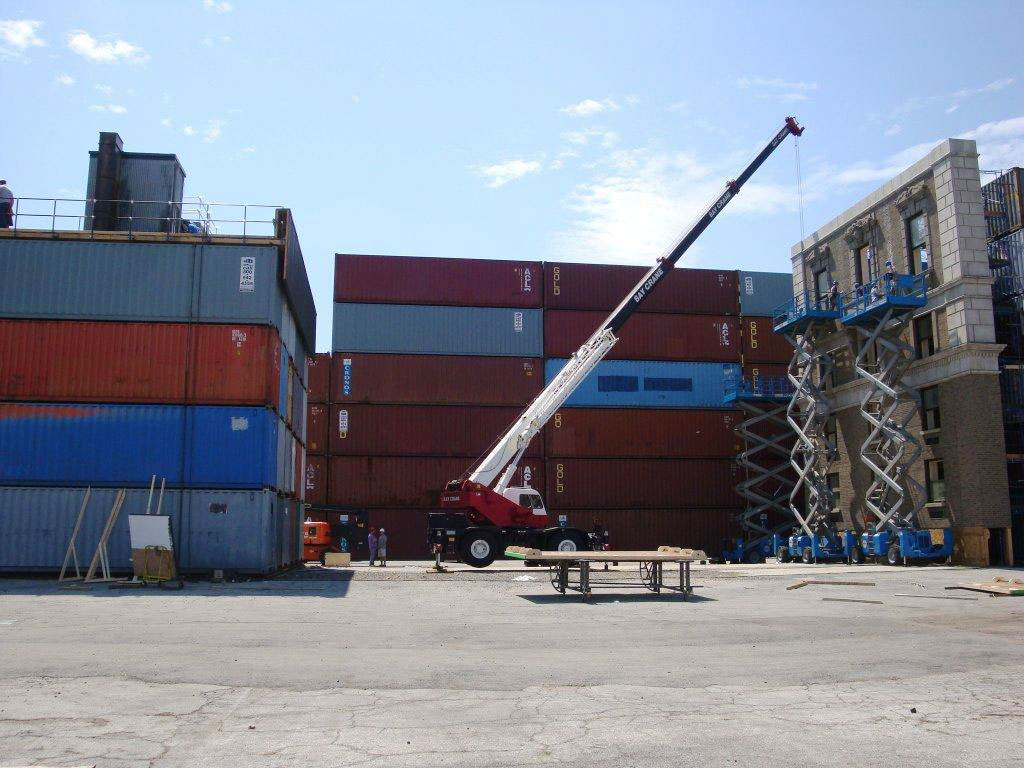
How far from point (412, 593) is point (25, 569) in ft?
33.4

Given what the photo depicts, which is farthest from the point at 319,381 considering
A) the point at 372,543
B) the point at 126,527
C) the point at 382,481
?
the point at 126,527

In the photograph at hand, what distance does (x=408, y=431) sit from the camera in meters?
36.1

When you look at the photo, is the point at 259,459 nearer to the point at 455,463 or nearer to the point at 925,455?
the point at 455,463

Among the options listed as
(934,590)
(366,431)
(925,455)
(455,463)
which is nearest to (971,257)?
(925,455)

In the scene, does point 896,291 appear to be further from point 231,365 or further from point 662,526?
point 231,365

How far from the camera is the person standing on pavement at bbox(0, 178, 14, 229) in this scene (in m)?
22.6

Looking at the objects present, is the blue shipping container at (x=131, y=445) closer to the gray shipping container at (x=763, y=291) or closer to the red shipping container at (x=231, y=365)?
the red shipping container at (x=231, y=365)

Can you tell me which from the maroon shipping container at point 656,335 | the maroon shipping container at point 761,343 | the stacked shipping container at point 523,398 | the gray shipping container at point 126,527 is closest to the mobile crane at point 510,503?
the gray shipping container at point 126,527

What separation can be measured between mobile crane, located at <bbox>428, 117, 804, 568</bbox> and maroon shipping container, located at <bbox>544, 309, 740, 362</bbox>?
34.5 ft

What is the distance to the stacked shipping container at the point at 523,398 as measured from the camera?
35.9m

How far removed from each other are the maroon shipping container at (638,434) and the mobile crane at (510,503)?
31.8 feet

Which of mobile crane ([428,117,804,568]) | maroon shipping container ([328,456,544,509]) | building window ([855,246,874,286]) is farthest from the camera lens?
maroon shipping container ([328,456,544,509])

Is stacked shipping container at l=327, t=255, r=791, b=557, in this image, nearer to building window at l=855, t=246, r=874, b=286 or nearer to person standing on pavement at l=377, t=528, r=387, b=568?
person standing on pavement at l=377, t=528, r=387, b=568

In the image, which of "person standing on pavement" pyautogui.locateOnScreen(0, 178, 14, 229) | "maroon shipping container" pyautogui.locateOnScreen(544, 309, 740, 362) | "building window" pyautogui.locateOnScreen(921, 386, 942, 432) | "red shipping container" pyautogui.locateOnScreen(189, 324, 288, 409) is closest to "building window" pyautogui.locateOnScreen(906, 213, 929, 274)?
"building window" pyautogui.locateOnScreen(921, 386, 942, 432)
